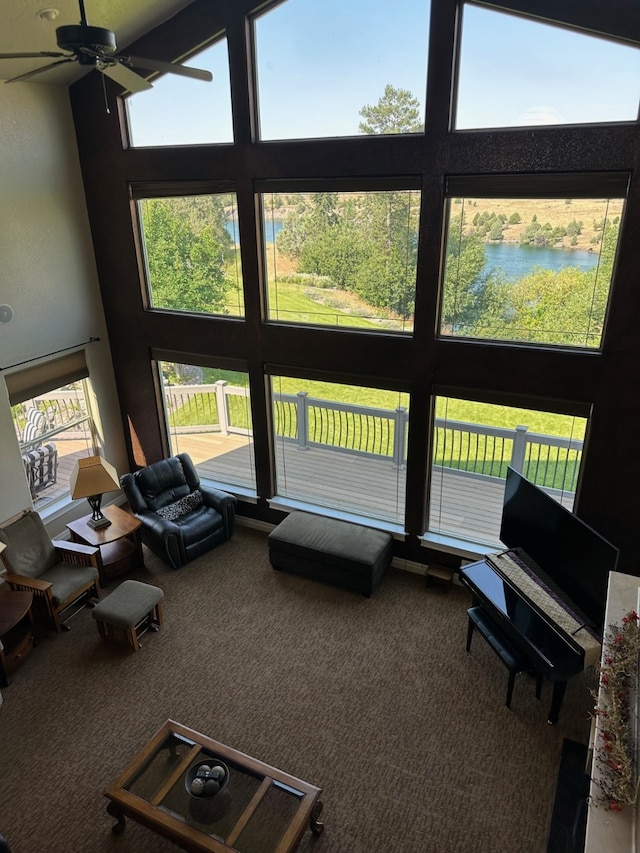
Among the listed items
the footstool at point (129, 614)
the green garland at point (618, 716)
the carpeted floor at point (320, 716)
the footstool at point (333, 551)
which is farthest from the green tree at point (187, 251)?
the green garland at point (618, 716)

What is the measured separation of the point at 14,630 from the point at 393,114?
16.6 feet

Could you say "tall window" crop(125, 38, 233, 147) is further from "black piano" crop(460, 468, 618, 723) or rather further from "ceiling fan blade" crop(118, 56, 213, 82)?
"black piano" crop(460, 468, 618, 723)

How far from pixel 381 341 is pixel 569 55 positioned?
2402 millimetres

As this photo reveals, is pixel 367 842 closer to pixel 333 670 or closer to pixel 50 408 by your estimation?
pixel 333 670

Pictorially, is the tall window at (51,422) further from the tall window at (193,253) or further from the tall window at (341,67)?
the tall window at (341,67)

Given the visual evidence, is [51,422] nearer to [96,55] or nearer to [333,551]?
[333,551]

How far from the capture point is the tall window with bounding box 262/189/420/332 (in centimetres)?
481

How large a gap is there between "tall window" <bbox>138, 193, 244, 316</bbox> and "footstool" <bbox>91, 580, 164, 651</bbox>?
2.74 meters

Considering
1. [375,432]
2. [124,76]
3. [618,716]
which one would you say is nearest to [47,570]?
[375,432]

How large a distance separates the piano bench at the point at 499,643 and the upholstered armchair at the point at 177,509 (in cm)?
270

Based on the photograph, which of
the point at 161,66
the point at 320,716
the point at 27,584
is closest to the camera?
the point at 161,66

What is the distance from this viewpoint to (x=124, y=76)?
3002 mm

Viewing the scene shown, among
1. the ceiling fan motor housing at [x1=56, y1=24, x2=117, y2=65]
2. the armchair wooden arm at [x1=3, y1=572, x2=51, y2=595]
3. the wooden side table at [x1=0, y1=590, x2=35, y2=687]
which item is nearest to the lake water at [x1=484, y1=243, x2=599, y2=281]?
the ceiling fan motor housing at [x1=56, y1=24, x2=117, y2=65]

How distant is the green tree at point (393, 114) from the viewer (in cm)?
444
